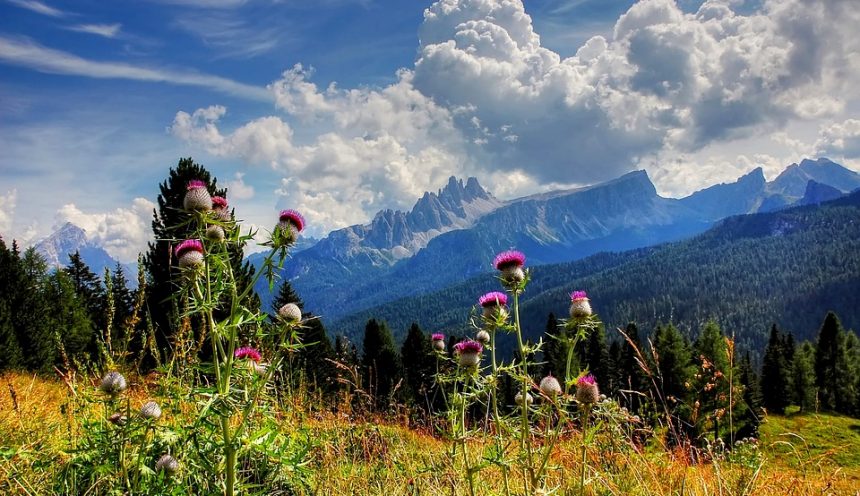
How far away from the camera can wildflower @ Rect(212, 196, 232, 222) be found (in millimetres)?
3730

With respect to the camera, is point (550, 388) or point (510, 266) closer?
point (550, 388)

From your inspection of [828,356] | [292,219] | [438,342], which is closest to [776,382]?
[828,356]

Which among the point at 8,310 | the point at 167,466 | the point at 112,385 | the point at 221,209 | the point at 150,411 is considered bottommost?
the point at 167,466

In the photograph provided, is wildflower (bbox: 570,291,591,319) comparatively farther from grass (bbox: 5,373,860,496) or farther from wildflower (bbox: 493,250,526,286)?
grass (bbox: 5,373,860,496)

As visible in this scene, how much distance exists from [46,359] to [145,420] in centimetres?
3123

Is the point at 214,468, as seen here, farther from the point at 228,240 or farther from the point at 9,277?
the point at 9,277

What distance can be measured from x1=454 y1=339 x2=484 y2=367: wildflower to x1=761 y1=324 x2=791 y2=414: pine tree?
66440mm

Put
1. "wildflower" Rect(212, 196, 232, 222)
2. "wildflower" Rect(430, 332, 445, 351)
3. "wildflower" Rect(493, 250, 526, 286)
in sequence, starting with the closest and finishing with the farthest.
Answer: "wildflower" Rect(212, 196, 232, 222) → "wildflower" Rect(493, 250, 526, 286) → "wildflower" Rect(430, 332, 445, 351)

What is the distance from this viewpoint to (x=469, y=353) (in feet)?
14.6

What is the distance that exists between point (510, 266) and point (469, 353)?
34.5 inches

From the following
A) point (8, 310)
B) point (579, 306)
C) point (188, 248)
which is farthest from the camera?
point (8, 310)

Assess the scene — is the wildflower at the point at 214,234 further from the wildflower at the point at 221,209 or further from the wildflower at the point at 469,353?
the wildflower at the point at 469,353

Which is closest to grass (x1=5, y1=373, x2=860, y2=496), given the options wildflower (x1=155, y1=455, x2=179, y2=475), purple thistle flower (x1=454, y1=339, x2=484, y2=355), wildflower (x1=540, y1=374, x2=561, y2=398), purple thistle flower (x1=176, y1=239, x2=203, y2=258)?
wildflower (x1=155, y1=455, x2=179, y2=475)

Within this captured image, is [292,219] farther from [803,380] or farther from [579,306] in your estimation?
[803,380]
